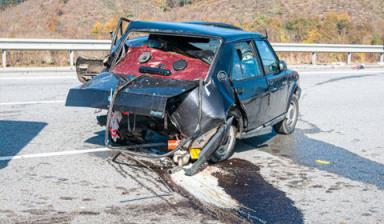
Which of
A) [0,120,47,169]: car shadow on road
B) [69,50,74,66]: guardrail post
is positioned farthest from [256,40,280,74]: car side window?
[69,50,74,66]: guardrail post

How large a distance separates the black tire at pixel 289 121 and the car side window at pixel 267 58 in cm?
83

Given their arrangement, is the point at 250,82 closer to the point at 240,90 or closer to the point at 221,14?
the point at 240,90

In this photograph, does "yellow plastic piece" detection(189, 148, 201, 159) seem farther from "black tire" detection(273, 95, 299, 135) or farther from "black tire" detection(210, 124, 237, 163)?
"black tire" detection(273, 95, 299, 135)

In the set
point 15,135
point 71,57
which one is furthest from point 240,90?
point 71,57

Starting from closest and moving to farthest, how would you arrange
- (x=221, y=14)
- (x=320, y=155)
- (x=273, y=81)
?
1. (x=320, y=155)
2. (x=273, y=81)
3. (x=221, y=14)

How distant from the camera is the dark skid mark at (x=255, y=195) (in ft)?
18.2

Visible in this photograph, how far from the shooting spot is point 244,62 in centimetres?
799

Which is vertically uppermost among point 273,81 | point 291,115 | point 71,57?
point 273,81

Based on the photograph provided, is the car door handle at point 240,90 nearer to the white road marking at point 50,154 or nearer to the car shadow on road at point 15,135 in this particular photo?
the white road marking at point 50,154

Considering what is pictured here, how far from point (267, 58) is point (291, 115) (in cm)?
142

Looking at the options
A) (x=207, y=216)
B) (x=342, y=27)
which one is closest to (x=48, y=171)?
(x=207, y=216)

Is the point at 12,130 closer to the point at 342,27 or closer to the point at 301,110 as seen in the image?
the point at 301,110

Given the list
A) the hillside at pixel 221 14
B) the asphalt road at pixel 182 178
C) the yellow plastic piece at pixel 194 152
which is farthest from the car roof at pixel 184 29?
the hillside at pixel 221 14

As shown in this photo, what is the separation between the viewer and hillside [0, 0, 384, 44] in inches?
1747
